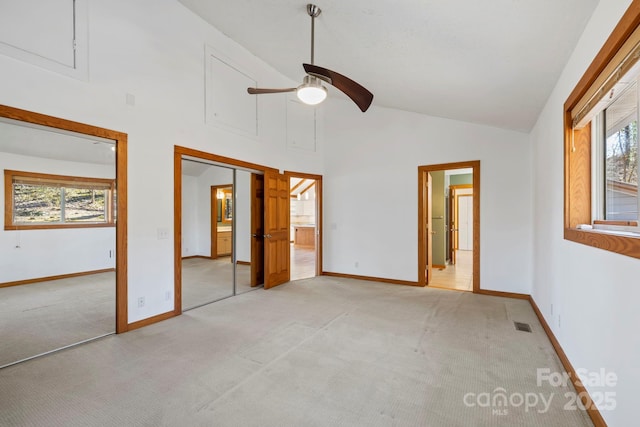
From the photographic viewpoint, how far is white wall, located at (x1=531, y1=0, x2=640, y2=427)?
1.44 metres

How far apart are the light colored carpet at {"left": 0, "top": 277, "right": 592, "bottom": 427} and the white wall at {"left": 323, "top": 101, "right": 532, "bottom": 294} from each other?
124cm

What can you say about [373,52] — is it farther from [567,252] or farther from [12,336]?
[12,336]

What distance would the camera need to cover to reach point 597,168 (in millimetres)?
2195

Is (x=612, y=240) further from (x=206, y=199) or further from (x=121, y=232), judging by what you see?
(x=206, y=199)

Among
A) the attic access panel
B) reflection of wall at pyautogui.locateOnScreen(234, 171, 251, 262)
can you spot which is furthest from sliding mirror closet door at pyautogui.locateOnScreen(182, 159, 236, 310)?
the attic access panel

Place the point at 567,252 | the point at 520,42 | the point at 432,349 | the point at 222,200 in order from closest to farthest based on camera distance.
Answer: the point at 520,42, the point at 567,252, the point at 432,349, the point at 222,200

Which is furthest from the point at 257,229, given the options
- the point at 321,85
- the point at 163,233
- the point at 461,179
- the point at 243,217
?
the point at 461,179

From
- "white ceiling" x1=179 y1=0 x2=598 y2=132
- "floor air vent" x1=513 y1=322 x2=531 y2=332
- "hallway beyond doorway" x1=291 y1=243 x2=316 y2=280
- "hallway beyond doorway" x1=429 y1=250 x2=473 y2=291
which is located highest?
"white ceiling" x1=179 y1=0 x2=598 y2=132

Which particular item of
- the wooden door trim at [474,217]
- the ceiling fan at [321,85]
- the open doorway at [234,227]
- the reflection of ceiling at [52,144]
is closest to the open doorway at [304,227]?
the open doorway at [234,227]

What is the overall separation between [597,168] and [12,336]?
5.40 metres

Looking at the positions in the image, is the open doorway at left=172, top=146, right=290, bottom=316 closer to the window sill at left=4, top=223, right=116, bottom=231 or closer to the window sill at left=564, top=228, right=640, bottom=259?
the window sill at left=4, top=223, right=116, bottom=231

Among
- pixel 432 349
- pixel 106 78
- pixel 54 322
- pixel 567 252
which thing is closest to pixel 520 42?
pixel 567 252

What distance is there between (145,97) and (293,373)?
329 cm

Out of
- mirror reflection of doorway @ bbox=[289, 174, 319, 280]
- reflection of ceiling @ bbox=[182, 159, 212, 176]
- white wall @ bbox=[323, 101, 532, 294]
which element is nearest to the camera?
reflection of ceiling @ bbox=[182, 159, 212, 176]
